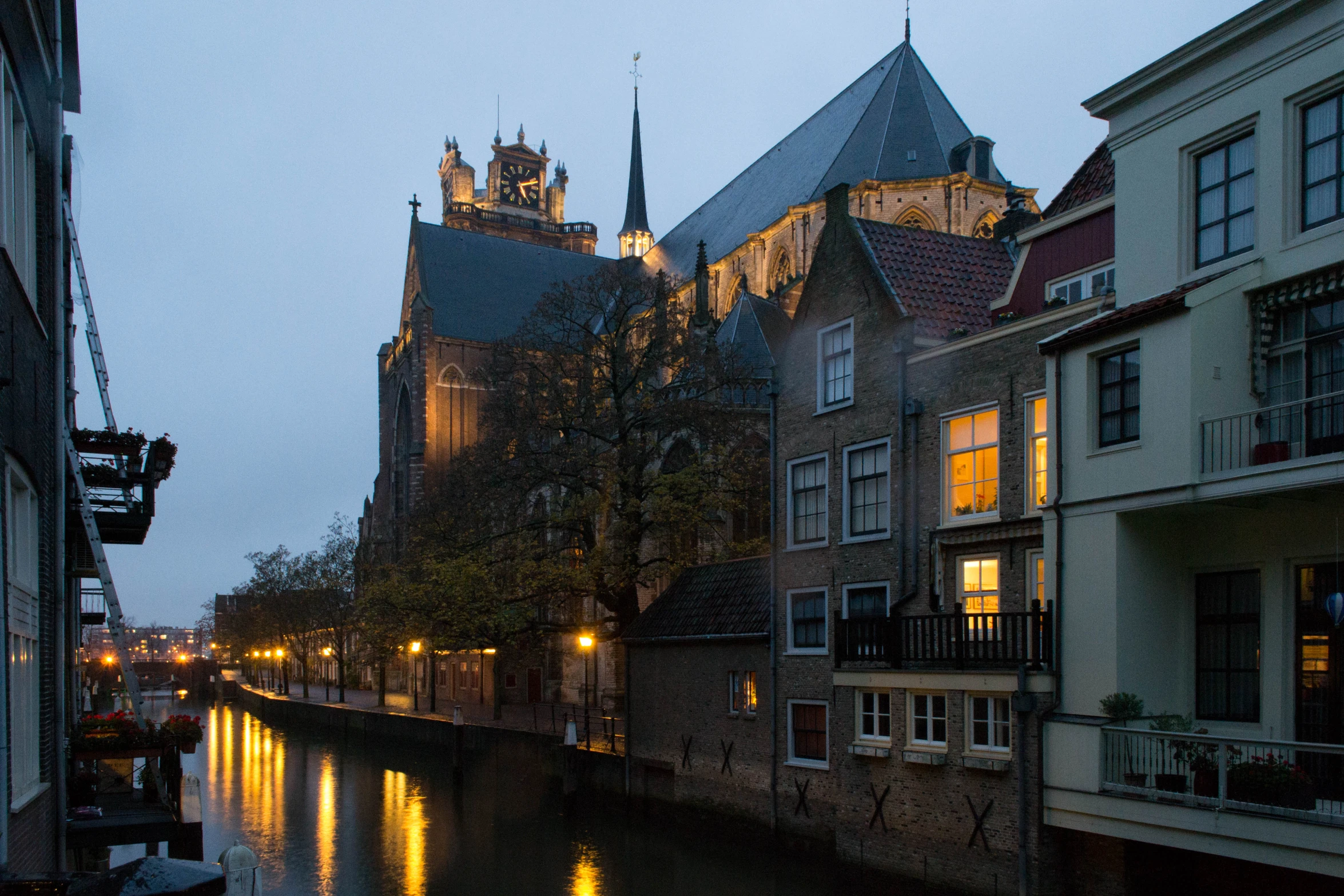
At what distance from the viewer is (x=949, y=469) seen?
60.0ft

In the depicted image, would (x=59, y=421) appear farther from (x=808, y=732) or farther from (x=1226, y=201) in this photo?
(x=808, y=732)

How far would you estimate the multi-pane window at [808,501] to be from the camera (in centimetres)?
2128

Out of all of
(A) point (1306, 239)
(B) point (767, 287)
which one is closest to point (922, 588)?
(A) point (1306, 239)

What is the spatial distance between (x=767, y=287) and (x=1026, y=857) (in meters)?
41.0

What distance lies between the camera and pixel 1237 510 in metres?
13.7

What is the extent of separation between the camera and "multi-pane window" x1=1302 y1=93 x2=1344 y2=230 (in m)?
12.6

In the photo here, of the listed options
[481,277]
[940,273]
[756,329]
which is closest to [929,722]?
[940,273]

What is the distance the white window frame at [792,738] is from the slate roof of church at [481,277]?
54.3 meters

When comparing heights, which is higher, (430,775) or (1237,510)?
(1237,510)

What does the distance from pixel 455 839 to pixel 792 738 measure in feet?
25.3

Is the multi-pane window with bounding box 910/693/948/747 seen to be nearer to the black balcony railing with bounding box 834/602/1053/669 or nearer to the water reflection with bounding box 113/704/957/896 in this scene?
the black balcony railing with bounding box 834/602/1053/669

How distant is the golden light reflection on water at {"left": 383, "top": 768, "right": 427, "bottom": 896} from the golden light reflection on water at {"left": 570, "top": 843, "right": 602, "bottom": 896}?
2544mm

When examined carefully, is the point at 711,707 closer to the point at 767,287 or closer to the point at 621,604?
the point at 621,604

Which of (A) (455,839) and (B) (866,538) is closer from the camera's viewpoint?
(B) (866,538)
